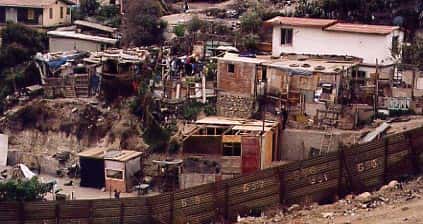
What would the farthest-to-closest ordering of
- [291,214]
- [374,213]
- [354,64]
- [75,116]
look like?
[75,116] → [354,64] → [291,214] → [374,213]

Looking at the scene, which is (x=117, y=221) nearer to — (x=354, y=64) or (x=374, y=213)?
(x=374, y=213)

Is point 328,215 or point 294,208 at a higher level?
point 328,215

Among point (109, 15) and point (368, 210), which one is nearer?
point (368, 210)

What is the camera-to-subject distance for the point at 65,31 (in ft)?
115

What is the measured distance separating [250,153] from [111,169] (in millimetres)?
3822

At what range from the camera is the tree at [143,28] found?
33.2 meters

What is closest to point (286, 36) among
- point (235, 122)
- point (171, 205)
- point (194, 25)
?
point (194, 25)

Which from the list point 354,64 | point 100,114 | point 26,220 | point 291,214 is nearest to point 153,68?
point 100,114

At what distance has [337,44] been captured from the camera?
93.2ft

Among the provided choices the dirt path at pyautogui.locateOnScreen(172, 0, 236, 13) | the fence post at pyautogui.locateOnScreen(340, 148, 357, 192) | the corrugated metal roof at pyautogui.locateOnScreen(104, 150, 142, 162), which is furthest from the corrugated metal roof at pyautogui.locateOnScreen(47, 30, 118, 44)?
the fence post at pyautogui.locateOnScreen(340, 148, 357, 192)

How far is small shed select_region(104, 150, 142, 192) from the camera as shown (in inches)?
979

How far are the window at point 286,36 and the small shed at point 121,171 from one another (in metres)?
6.54

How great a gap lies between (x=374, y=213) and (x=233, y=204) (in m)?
2.79

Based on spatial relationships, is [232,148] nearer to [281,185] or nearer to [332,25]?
[332,25]
